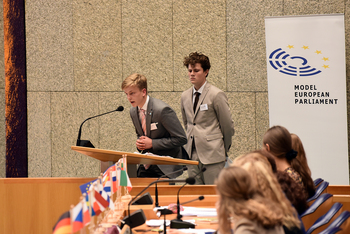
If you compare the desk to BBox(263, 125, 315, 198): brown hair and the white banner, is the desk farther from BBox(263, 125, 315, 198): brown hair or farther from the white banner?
the white banner

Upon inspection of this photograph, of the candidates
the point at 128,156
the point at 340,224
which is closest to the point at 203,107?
the point at 128,156

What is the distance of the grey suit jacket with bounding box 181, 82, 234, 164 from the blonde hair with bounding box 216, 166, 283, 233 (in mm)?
2596

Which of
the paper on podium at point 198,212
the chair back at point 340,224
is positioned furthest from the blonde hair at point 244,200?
the paper on podium at point 198,212

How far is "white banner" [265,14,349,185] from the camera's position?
4996mm

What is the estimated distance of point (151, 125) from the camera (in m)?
3.91

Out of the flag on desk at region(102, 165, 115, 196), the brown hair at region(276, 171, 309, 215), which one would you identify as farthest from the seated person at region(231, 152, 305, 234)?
the flag on desk at region(102, 165, 115, 196)

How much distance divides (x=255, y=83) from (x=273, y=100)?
32.5 inches

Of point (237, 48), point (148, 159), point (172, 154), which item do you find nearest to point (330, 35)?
point (237, 48)

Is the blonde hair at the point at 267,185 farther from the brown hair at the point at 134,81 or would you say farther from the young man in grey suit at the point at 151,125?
Answer: the brown hair at the point at 134,81

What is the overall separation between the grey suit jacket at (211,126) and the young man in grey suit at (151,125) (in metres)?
0.30

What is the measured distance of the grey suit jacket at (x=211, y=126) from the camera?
13.5 ft

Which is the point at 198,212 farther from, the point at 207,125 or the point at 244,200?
the point at 207,125

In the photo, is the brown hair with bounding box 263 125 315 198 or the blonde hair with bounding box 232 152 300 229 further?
the brown hair with bounding box 263 125 315 198

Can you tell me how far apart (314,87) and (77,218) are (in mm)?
4245
